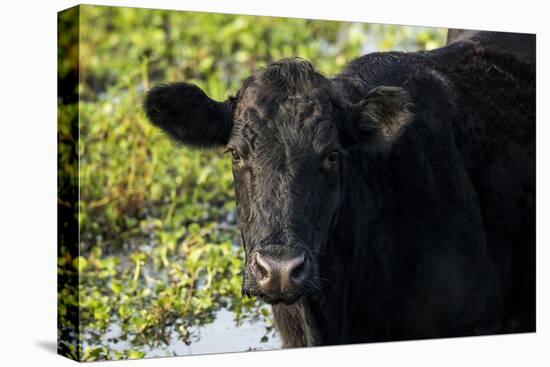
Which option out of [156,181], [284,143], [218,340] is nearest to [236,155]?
[284,143]

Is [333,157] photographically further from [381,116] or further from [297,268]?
[297,268]

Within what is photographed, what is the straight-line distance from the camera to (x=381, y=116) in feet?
17.7

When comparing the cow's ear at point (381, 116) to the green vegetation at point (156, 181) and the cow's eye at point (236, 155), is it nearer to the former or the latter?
the cow's eye at point (236, 155)

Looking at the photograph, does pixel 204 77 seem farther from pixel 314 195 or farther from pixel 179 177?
pixel 314 195

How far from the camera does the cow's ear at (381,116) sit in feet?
17.4

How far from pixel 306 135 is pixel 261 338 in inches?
77.4

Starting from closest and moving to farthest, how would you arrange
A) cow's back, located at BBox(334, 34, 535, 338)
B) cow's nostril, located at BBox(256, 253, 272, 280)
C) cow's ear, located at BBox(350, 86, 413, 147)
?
cow's nostril, located at BBox(256, 253, 272, 280)
cow's ear, located at BBox(350, 86, 413, 147)
cow's back, located at BBox(334, 34, 535, 338)

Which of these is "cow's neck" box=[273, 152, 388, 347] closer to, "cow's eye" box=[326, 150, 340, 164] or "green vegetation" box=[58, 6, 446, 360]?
"cow's eye" box=[326, 150, 340, 164]

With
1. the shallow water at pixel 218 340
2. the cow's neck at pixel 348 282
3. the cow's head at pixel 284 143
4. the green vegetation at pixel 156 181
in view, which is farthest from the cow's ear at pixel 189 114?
the shallow water at pixel 218 340

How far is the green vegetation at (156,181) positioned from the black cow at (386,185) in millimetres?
950

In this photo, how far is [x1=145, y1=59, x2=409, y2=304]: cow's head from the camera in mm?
4816

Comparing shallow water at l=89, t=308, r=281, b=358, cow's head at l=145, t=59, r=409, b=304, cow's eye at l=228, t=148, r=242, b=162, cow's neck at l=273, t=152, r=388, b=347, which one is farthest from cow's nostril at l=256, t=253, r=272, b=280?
shallow water at l=89, t=308, r=281, b=358

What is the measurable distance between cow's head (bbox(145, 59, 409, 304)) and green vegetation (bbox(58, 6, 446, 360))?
0.70 m
